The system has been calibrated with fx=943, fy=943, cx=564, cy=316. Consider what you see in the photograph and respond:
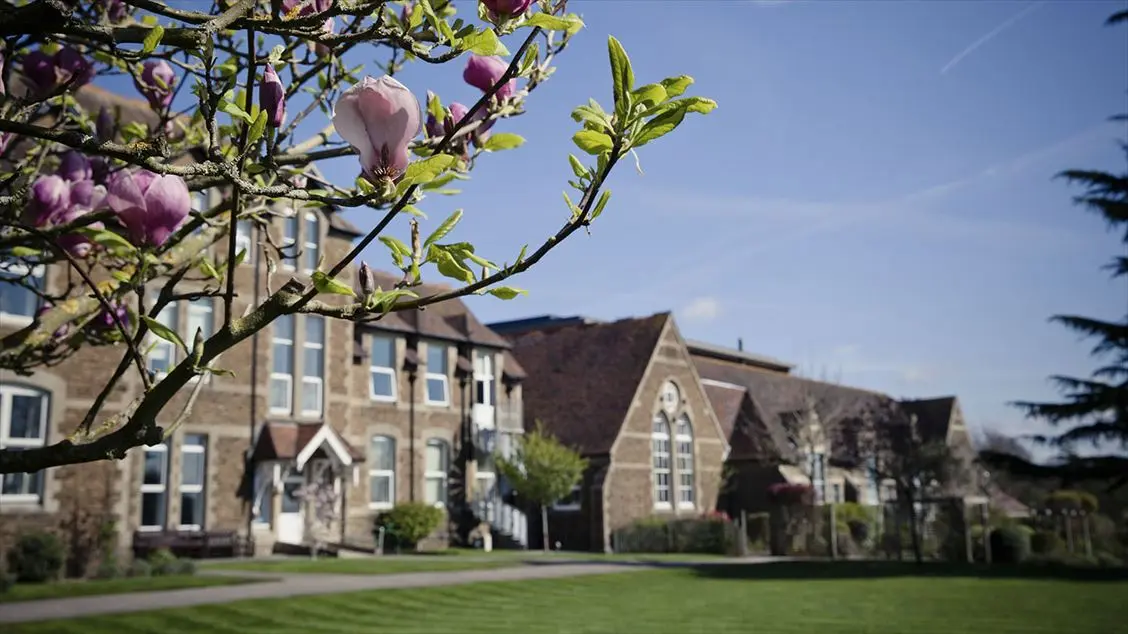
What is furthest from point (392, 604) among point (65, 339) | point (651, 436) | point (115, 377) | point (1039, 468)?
point (651, 436)

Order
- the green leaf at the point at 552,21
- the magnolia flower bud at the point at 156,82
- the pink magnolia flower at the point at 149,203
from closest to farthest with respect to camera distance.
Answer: the green leaf at the point at 552,21
the pink magnolia flower at the point at 149,203
the magnolia flower bud at the point at 156,82

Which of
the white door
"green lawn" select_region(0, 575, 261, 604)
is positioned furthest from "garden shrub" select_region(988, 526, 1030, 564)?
"green lawn" select_region(0, 575, 261, 604)

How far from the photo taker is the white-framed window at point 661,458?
3659 cm

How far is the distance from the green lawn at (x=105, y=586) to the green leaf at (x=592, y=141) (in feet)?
49.8

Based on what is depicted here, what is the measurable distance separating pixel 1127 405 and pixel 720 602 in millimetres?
Answer: 16054

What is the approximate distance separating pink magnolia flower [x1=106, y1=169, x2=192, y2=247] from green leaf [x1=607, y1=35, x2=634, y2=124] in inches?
62.6

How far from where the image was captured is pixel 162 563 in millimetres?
19203

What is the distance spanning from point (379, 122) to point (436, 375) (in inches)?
1159

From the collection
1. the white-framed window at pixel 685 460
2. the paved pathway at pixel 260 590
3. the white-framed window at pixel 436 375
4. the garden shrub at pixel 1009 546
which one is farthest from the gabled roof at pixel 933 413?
the paved pathway at pixel 260 590

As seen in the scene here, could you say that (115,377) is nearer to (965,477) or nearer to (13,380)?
(13,380)

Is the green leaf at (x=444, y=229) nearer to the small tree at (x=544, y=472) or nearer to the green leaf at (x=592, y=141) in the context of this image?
the green leaf at (x=592, y=141)

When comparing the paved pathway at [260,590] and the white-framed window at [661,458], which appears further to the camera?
the white-framed window at [661,458]

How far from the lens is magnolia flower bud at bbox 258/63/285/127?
2609mm

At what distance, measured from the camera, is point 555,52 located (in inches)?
148
